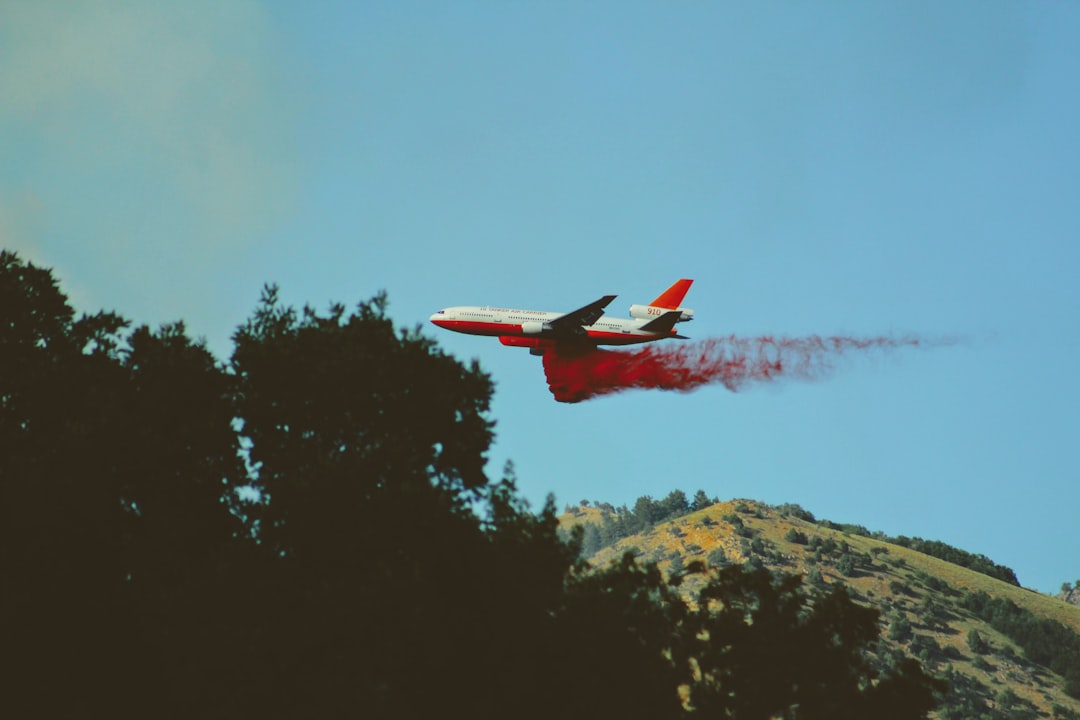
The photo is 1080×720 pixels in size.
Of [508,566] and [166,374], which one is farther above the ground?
[166,374]

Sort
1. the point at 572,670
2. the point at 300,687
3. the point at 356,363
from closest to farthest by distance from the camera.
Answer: the point at 300,687
the point at 572,670
the point at 356,363

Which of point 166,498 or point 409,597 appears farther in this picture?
point 166,498

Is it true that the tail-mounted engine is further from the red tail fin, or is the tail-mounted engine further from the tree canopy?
the tree canopy

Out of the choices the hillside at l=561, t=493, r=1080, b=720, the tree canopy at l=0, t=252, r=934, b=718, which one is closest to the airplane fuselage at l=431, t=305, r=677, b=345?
the tree canopy at l=0, t=252, r=934, b=718

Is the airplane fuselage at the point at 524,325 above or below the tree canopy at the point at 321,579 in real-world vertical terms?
above

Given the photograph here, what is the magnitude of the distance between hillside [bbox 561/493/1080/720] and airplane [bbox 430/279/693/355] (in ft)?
303

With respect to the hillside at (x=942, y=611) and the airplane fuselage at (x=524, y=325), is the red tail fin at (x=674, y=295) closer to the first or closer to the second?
the airplane fuselage at (x=524, y=325)

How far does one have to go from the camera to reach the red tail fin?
75.6 meters

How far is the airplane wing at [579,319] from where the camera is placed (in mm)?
67188

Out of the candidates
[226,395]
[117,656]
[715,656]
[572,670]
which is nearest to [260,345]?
[226,395]

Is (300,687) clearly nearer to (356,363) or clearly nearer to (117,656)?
(117,656)

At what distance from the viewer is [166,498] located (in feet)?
117

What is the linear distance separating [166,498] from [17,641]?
6449mm

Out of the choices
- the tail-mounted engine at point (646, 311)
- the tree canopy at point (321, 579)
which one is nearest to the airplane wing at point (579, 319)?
the tail-mounted engine at point (646, 311)
